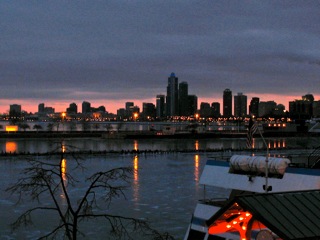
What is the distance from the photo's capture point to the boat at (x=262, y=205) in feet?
30.9

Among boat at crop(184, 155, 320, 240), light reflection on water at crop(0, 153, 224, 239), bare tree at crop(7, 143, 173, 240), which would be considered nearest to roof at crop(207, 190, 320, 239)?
boat at crop(184, 155, 320, 240)

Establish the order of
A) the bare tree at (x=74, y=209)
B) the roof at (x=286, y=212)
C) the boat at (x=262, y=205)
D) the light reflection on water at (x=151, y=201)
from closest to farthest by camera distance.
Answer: the roof at (x=286, y=212), the boat at (x=262, y=205), the bare tree at (x=74, y=209), the light reflection on water at (x=151, y=201)

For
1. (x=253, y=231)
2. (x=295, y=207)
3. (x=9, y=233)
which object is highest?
(x=295, y=207)

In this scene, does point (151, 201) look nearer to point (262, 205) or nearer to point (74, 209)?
point (74, 209)

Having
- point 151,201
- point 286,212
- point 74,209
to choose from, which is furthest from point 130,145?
point 286,212

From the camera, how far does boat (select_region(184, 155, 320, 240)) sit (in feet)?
30.9

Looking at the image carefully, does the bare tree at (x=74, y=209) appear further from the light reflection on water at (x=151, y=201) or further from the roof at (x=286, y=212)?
the roof at (x=286, y=212)

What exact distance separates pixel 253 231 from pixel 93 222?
14.9 meters

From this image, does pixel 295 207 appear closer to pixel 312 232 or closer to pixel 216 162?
pixel 312 232

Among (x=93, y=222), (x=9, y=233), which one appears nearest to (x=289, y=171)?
(x=93, y=222)

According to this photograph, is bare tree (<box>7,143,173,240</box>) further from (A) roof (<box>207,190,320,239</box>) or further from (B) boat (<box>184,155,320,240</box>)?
(A) roof (<box>207,190,320,239</box>)

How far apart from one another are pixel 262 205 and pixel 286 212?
497mm

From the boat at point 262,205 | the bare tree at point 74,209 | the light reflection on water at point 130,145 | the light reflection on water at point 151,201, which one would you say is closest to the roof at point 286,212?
the boat at point 262,205

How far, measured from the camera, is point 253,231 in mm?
11812
